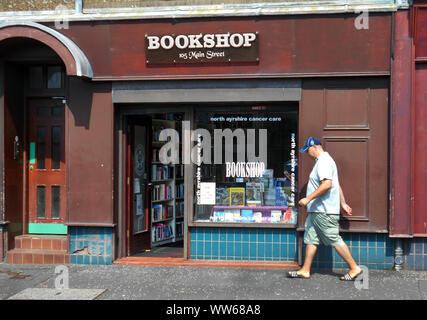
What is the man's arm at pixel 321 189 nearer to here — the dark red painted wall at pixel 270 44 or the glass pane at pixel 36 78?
the dark red painted wall at pixel 270 44

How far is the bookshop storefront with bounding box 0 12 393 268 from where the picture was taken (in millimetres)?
6980

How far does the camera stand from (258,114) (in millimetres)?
7508

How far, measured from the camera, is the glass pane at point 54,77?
8000 mm

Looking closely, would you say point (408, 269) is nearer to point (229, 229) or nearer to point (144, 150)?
point (229, 229)

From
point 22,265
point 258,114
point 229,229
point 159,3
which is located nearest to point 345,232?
point 229,229

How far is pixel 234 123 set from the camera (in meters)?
7.59

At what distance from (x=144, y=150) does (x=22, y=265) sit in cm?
264

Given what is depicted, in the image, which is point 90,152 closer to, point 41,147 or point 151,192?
point 41,147

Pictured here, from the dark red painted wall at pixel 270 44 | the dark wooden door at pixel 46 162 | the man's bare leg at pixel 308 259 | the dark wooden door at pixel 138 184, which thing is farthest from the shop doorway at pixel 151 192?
the man's bare leg at pixel 308 259

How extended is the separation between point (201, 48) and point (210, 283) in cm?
336

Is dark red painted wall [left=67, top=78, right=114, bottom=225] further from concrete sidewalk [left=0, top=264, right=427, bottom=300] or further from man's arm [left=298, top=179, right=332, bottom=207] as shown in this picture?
man's arm [left=298, top=179, right=332, bottom=207]

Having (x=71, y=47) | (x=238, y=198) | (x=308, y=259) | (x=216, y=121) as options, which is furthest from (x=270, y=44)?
(x=308, y=259)

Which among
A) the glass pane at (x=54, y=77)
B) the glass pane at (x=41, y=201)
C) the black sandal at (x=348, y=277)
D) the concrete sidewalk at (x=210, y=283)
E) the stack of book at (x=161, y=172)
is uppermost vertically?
the glass pane at (x=54, y=77)

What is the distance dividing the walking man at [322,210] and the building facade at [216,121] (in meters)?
0.52
